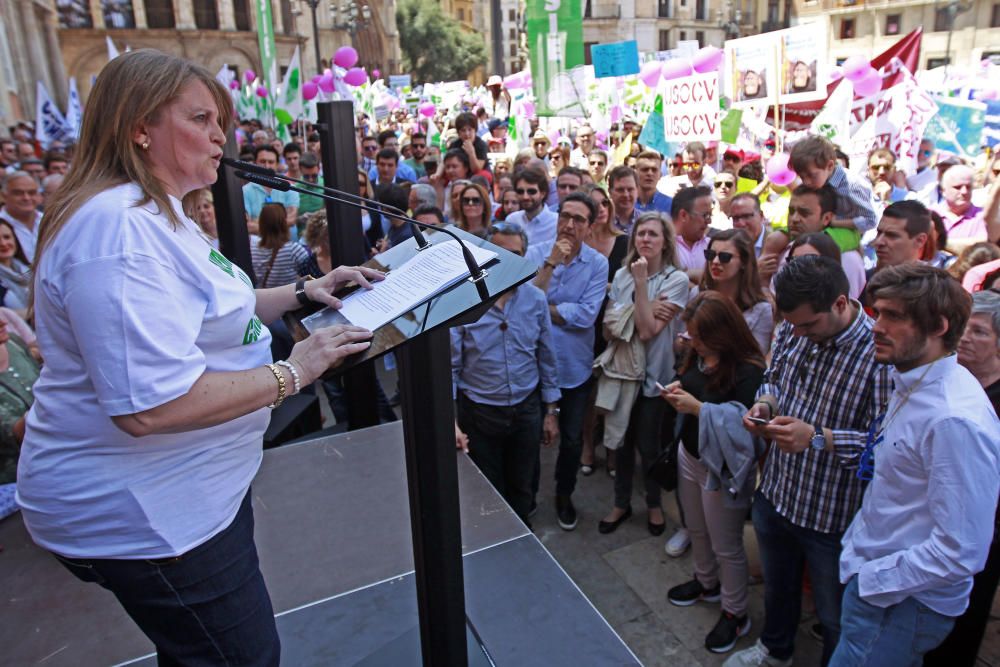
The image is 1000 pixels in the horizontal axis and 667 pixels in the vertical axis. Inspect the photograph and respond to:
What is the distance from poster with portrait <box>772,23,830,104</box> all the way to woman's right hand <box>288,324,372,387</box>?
23.3 feet

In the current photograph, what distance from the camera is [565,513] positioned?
3906 mm

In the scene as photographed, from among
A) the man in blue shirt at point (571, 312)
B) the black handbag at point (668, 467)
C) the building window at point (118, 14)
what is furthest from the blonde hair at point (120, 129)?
the building window at point (118, 14)

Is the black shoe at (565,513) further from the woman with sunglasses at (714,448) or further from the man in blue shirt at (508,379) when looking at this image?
the woman with sunglasses at (714,448)

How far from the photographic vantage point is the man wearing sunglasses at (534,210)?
4.95m

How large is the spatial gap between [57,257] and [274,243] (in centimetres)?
→ 395

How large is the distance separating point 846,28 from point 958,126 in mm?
47403

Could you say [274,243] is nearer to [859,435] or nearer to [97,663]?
[97,663]

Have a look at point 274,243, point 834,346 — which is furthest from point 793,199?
point 274,243

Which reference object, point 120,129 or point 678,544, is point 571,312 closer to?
point 678,544

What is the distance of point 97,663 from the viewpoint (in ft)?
5.75

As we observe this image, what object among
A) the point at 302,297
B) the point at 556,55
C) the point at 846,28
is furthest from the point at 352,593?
the point at 846,28

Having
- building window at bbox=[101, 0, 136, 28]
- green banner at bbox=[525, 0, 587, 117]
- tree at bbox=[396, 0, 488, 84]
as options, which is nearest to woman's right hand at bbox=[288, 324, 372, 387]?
green banner at bbox=[525, 0, 587, 117]

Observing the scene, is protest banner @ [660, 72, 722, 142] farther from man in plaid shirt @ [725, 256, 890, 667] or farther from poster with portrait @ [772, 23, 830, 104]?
man in plaid shirt @ [725, 256, 890, 667]

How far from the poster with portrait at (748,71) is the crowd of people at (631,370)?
8.02ft
